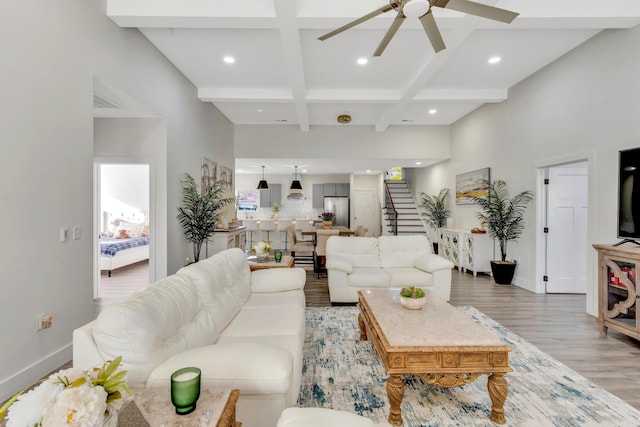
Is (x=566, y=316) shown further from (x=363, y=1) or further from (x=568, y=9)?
(x=363, y=1)

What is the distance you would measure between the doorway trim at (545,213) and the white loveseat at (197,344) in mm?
3895

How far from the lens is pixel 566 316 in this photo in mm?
3904

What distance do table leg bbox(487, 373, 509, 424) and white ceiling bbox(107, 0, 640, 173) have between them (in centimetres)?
321

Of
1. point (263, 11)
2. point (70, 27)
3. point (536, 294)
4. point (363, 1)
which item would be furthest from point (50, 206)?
point (536, 294)

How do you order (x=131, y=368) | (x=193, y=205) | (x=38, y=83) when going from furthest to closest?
(x=193, y=205) < (x=38, y=83) < (x=131, y=368)

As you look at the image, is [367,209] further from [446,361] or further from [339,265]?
[446,361]

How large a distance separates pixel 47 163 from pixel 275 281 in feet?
7.13

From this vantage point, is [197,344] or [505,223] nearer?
[197,344]

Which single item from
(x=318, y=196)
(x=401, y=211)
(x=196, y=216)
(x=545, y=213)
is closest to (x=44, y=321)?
(x=196, y=216)

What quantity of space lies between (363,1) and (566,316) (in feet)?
14.2

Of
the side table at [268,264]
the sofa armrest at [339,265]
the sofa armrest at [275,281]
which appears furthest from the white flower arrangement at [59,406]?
the sofa armrest at [339,265]

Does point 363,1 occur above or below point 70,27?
above

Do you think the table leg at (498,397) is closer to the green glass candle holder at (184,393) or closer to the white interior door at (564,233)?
the green glass candle holder at (184,393)

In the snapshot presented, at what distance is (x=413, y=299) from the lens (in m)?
2.59
